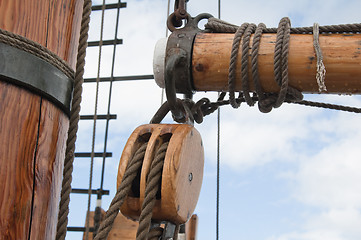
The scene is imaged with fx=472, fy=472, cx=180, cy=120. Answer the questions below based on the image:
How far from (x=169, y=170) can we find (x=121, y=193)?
114 mm

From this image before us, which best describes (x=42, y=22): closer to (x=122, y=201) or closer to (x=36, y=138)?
(x=36, y=138)

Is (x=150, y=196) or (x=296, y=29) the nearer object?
(x=150, y=196)

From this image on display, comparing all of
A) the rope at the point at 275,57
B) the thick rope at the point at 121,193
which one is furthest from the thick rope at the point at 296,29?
the thick rope at the point at 121,193

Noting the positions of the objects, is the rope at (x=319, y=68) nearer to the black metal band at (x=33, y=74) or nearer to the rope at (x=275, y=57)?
the rope at (x=275, y=57)

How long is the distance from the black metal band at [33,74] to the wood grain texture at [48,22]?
0.18ft

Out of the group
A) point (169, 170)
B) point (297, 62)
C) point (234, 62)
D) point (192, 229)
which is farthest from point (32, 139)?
point (192, 229)

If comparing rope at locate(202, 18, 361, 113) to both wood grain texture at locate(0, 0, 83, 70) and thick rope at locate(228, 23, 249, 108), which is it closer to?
thick rope at locate(228, 23, 249, 108)

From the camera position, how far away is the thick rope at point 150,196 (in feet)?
3.20

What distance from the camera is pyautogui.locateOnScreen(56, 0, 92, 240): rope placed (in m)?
1.02

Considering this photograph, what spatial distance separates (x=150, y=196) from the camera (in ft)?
3.26

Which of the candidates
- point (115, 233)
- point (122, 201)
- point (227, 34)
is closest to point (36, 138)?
point (122, 201)

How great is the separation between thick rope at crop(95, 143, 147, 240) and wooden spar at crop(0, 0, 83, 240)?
0.46 feet

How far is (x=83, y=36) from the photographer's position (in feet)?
3.69

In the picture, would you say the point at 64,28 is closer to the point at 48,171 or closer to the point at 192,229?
the point at 48,171
